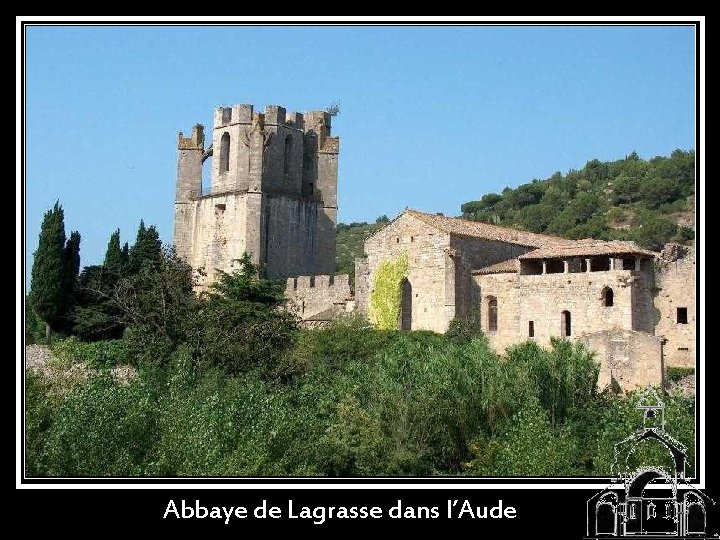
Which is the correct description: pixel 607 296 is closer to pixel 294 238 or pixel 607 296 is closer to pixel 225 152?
pixel 294 238

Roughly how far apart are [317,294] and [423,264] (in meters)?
5.34

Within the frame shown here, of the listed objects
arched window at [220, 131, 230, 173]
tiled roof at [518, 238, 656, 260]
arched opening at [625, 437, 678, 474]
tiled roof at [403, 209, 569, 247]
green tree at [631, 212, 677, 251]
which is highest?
arched window at [220, 131, 230, 173]

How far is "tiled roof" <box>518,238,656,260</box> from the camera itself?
31641 mm

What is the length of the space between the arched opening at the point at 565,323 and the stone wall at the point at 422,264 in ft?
12.2

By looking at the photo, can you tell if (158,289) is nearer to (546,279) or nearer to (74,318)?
(74,318)

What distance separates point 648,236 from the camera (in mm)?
61469

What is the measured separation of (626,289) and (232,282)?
1235 cm

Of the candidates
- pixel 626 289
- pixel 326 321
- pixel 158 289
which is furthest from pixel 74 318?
pixel 626 289

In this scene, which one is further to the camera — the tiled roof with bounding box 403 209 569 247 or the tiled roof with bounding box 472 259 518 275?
the tiled roof with bounding box 403 209 569 247

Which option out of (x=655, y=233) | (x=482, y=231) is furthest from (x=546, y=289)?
(x=655, y=233)

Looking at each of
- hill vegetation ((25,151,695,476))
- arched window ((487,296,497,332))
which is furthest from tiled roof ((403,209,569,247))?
hill vegetation ((25,151,695,476))

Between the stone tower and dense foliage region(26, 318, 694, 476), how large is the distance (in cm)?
1283

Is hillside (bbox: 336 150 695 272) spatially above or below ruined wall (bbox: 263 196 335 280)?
above

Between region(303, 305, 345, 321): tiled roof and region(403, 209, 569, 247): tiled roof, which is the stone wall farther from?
region(303, 305, 345, 321): tiled roof
